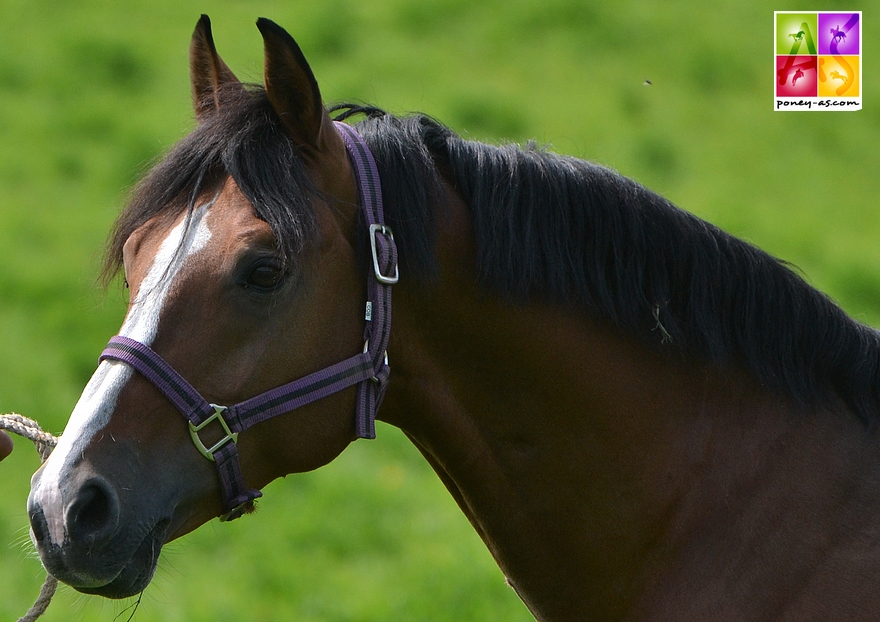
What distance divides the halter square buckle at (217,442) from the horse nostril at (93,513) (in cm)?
23

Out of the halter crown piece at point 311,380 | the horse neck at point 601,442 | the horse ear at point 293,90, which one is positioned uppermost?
the horse ear at point 293,90

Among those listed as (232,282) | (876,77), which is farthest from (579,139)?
(232,282)

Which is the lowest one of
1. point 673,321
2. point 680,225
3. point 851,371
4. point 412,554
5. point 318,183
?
point 412,554

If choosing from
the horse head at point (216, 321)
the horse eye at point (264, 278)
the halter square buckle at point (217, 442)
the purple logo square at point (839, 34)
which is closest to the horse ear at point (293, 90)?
the horse head at point (216, 321)

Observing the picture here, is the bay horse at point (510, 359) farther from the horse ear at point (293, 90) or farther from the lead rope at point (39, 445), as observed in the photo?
the lead rope at point (39, 445)

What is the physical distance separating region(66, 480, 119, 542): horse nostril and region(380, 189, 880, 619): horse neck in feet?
2.55

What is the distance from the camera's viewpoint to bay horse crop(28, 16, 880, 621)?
90.3 inches

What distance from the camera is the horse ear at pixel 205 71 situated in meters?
2.74

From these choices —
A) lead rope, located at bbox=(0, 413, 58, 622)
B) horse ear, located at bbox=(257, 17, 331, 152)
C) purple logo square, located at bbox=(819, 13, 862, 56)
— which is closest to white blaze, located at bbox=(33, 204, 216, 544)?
horse ear, located at bbox=(257, 17, 331, 152)

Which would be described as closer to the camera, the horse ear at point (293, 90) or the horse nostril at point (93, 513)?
the horse nostril at point (93, 513)

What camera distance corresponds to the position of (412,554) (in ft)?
21.2

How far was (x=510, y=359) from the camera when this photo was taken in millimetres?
2525

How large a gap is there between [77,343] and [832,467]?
6487mm

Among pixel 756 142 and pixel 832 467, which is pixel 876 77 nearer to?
pixel 756 142
